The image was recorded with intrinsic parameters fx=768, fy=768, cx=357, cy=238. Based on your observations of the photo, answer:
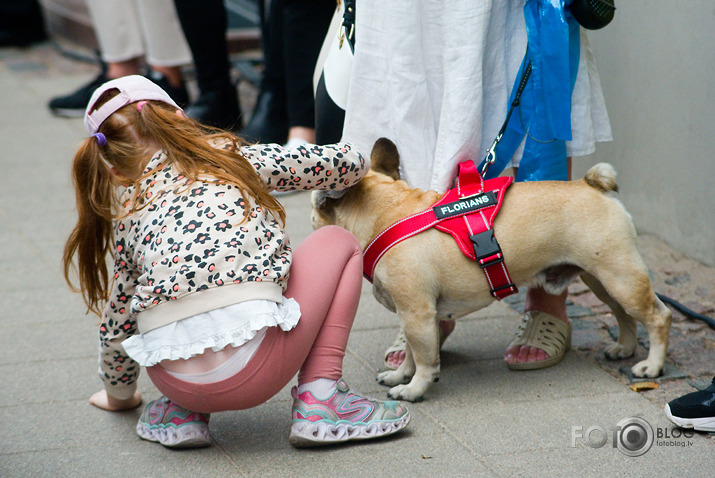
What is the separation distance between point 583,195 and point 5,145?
5437 mm

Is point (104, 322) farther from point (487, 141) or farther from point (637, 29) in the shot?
point (637, 29)

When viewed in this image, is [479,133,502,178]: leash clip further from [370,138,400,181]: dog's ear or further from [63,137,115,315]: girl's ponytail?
[63,137,115,315]: girl's ponytail

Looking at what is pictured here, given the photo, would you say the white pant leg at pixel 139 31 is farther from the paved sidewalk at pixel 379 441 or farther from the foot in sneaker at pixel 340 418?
the foot in sneaker at pixel 340 418

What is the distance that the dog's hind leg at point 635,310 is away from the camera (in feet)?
9.18

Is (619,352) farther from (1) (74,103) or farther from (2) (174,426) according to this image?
(1) (74,103)

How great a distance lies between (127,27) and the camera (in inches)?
269

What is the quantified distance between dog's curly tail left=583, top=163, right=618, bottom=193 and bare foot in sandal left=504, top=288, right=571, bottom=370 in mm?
580

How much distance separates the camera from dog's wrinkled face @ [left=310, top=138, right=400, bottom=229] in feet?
9.79

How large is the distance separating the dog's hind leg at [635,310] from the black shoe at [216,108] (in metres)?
3.80

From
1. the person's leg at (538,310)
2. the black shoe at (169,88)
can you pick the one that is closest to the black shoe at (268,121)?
the black shoe at (169,88)

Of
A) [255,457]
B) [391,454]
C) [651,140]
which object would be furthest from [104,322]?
[651,140]

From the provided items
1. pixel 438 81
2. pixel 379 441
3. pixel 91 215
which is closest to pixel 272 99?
pixel 438 81

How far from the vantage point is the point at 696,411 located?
2555mm

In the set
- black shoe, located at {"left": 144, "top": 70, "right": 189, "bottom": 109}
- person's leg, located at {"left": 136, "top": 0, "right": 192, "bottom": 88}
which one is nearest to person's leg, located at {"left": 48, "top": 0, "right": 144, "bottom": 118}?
person's leg, located at {"left": 136, "top": 0, "right": 192, "bottom": 88}
